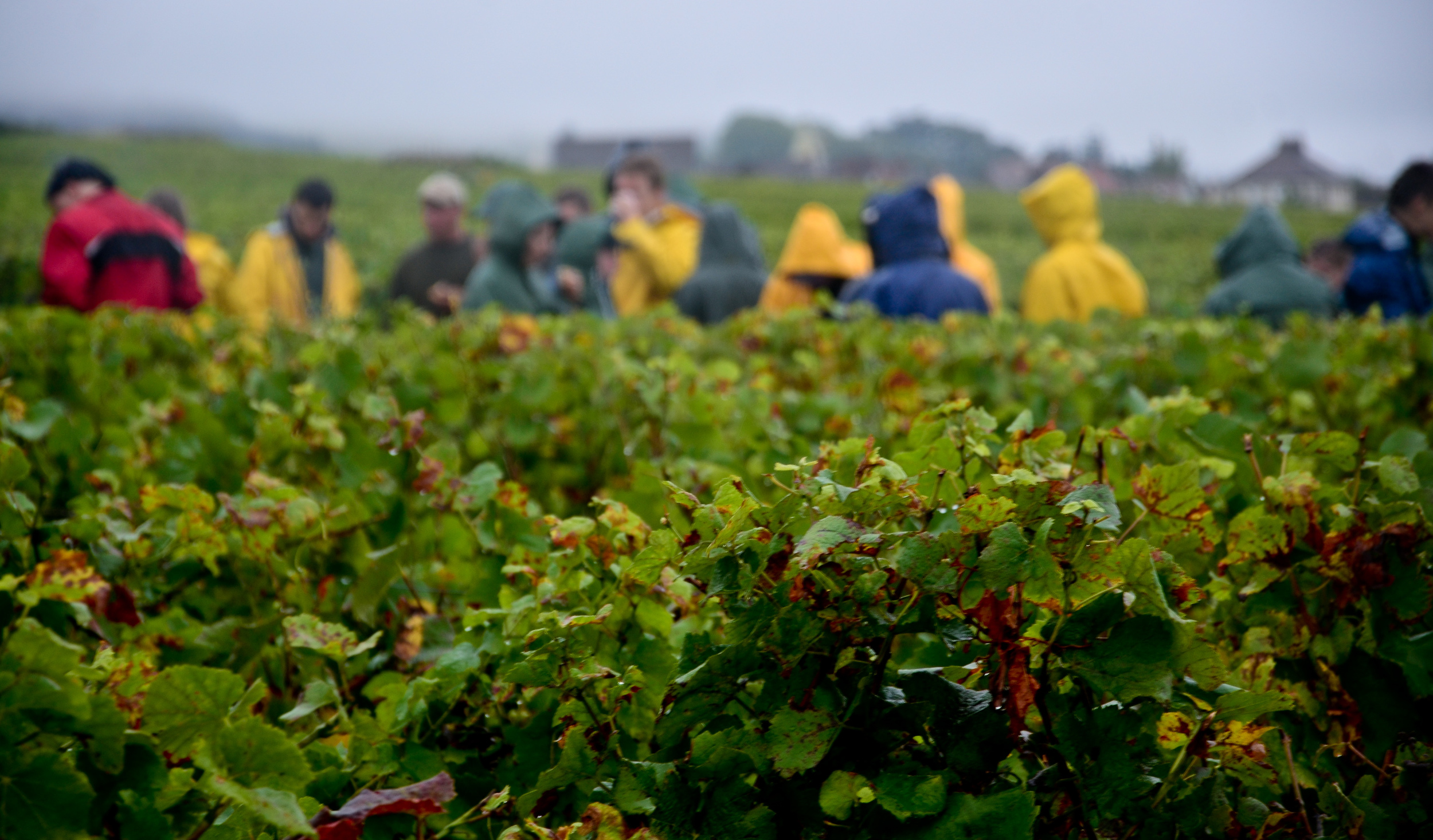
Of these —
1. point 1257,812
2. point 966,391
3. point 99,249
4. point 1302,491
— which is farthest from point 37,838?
point 99,249

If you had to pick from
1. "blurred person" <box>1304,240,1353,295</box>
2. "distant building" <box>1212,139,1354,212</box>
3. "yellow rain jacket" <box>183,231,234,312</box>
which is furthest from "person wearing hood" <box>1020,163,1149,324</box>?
"distant building" <box>1212,139,1354,212</box>

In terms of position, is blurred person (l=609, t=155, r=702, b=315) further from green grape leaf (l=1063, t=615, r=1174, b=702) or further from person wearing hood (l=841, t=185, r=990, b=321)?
green grape leaf (l=1063, t=615, r=1174, b=702)

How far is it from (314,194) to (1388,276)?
22.7ft

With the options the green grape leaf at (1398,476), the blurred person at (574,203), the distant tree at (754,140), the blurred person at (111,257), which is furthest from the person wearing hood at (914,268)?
the distant tree at (754,140)

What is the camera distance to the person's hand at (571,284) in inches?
304

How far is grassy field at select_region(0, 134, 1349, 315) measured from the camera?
40.1 ft

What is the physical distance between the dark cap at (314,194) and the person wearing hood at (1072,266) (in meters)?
4.96

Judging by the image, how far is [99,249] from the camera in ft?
17.9

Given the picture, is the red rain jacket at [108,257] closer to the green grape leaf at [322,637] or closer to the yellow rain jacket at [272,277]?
the yellow rain jacket at [272,277]

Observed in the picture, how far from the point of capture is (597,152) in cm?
7950

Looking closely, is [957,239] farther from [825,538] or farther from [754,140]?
[754,140]

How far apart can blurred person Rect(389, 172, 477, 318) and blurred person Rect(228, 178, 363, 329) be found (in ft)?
1.86

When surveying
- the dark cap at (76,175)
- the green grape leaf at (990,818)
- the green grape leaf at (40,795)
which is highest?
the dark cap at (76,175)

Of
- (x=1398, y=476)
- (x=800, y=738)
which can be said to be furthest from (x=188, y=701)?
(x=1398, y=476)
